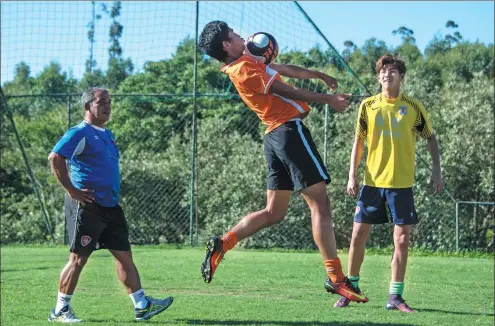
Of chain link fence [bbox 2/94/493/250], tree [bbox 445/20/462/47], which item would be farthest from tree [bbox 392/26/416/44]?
chain link fence [bbox 2/94/493/250]

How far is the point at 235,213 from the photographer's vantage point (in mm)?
17156

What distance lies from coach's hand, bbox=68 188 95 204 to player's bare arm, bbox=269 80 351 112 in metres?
1.64

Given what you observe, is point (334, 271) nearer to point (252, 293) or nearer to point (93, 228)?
point (252, 293)

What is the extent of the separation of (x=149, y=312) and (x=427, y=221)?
34.5 ft

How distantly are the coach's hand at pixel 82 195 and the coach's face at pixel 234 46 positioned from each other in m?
1.57

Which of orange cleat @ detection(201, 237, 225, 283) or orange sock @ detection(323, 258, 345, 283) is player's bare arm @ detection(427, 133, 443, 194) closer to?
orange sock @ detection(323, 258, 345, 283)

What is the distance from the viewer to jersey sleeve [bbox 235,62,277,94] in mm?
6527

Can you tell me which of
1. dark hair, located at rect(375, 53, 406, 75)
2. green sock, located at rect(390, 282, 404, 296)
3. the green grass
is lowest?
the green grass

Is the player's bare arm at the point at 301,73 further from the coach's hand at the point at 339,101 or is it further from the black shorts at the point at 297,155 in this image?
the coach's hand at the point at 339,101

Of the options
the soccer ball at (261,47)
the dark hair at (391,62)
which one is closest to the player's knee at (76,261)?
the soccer ball at (261,47)

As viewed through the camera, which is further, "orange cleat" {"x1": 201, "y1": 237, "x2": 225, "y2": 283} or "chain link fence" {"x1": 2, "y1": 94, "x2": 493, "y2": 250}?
"chain link fence" {"x1": 2, "y1": 94, "x2": 493, "y2": 250}

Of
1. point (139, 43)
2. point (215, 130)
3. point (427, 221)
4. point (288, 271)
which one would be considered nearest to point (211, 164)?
point (215, 130)

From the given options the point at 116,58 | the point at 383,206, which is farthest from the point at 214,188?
the point at 383,206

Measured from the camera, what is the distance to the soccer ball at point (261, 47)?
669cm
